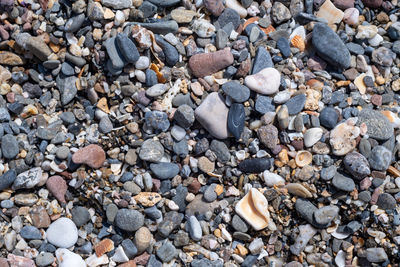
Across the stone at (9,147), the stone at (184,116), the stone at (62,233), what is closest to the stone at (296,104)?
the stone at (184,116)

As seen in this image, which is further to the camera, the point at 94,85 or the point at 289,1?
the point at 289,1

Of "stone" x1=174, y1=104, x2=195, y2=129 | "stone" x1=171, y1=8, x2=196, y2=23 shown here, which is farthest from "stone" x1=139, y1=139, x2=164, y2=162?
"stone" x1=171, y1=8, x2=196, y2=23

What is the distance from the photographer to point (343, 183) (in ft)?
6.08

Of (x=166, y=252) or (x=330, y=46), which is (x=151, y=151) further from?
(x=330, y=46)

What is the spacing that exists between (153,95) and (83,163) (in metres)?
0.39

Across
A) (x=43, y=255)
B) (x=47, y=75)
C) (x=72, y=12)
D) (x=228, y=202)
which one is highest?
(x=72, y=12)

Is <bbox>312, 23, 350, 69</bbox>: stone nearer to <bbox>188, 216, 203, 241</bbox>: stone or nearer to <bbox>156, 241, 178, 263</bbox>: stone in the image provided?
<bbox>188, 216, 203, 241</bbox>: stone

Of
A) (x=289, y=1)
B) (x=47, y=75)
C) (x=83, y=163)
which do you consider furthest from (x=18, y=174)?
(x=289, y=1)

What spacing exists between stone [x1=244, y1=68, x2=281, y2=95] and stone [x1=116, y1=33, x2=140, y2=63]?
1.49 ft

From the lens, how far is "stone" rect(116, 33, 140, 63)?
1.87m

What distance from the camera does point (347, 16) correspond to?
6.95 ft

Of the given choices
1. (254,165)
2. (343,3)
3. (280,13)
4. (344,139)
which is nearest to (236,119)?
(254,165)

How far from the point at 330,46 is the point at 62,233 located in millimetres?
1341

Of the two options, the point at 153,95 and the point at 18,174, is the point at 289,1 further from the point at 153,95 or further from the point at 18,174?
the point at 18,174
